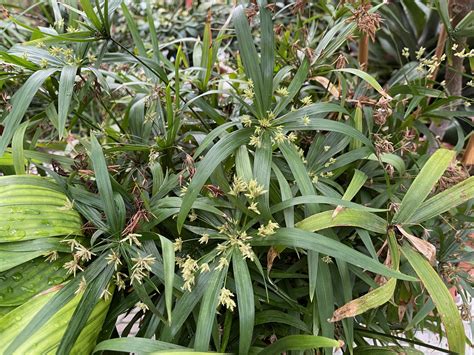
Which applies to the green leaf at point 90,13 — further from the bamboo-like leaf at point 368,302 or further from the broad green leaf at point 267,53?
the bamboo-like leaf at point 368,302

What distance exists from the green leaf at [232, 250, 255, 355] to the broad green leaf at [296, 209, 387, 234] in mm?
81

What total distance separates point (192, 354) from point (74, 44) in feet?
1.46

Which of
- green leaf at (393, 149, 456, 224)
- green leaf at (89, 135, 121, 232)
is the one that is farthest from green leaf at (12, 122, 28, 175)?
green leaf at (393, 149, 456, 224)

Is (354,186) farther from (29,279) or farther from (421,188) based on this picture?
(29,279)

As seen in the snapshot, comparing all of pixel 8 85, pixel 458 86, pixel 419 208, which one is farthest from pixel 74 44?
pixel 458 86

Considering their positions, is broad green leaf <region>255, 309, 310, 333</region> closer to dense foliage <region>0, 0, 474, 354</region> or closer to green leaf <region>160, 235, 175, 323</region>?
dense foliage <region>0, 0, 474, 354</region>

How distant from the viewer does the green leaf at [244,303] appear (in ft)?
1.41

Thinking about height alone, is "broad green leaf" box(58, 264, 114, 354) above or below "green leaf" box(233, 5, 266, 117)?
below

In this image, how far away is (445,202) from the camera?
0.48m

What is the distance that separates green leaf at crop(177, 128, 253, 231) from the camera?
0.43 metres

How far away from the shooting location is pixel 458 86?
806mm

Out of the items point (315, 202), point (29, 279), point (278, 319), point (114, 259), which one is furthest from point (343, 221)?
point (29, 279)

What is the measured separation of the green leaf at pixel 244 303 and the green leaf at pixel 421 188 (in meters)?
0.18

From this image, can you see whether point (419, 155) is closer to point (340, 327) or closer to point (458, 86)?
point (458, 86)
